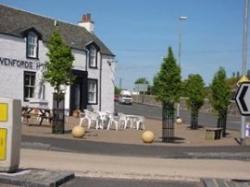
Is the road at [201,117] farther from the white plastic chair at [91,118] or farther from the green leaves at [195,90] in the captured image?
the white plastic chair at [91,118]

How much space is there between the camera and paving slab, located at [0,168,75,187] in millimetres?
10453

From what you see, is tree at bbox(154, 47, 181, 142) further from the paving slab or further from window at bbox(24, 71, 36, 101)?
the paving slab

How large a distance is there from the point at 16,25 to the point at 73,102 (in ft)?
24.7

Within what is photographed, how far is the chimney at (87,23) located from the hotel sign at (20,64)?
11.2m

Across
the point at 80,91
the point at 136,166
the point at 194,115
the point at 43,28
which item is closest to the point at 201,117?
the point at 80,91

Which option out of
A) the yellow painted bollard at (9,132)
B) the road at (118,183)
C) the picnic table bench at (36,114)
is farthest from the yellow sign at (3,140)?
the picnic table bench at (36,114)

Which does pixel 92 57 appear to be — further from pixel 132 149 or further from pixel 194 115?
pixel 132 149

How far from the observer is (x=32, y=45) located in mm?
37969

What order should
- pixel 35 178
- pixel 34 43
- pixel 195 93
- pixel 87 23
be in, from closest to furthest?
pixel 35 178 → pixel 195 93 → pixel 34 43 → pixel 87 23

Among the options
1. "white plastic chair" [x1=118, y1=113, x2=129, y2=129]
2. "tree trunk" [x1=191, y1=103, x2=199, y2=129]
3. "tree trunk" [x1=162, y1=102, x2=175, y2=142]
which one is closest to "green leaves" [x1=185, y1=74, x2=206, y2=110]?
"tree trunk" [x1=191, y1=103, x2=199, y2=129]

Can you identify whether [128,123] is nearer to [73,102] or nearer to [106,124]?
[106,124]

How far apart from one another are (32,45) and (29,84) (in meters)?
2.43

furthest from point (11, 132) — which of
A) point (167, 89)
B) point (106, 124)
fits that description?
point (106, 124)

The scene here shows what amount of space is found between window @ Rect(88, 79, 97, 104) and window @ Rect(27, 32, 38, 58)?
6.98 metres
